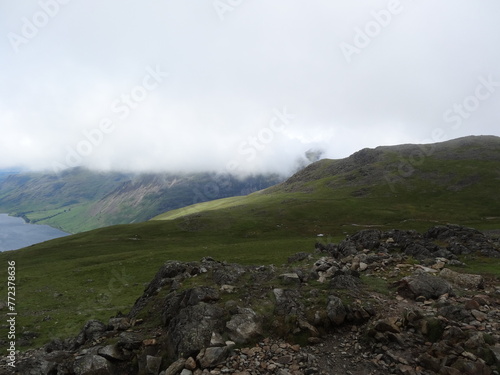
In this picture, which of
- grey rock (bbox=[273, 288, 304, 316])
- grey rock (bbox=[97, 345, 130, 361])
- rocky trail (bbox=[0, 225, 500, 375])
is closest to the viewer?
rocky trail (bbox=[0, 225, 500, 375])

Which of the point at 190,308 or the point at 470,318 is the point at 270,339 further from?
the point at 470,318

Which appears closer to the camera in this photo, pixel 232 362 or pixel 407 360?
pixel 407 360

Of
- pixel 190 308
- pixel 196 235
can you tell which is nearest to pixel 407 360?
pixel 190 308

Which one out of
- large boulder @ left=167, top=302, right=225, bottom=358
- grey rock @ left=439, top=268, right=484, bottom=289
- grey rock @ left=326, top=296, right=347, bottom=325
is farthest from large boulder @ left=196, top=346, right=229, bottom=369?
grey rock @ left=439, top=268, right=484, bottom=289

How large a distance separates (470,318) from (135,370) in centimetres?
1808

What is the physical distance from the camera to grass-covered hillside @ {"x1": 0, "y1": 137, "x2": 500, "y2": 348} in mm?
42281

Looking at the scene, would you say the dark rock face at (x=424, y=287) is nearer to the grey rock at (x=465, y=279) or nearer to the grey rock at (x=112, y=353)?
the grey rock at (x=465, y=279)

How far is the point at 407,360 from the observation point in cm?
1236

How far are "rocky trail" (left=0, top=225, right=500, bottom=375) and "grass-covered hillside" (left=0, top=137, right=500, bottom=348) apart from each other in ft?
59.8

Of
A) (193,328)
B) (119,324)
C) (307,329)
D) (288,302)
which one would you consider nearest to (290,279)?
(288,302)

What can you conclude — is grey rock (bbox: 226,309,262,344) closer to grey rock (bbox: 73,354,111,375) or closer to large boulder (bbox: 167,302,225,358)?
large boulder (bbox: 167,302,225,358)

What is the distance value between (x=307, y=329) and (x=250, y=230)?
82481 millimetres

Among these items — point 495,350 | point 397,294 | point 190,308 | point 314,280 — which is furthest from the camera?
point 314,280

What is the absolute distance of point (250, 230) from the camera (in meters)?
97.4
